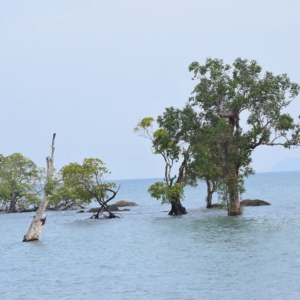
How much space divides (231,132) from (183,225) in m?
10.5

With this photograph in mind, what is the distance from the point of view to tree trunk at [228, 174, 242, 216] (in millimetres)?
60438

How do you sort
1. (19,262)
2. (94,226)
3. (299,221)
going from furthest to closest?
(94,226) → (299,221) → (19,262)

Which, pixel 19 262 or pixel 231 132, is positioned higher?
pixel 231 132

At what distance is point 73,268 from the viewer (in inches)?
1368

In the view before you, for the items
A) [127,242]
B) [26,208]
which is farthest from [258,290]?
[26,208]

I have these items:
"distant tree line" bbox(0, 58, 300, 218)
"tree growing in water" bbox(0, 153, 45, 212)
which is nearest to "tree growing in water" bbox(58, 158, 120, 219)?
"distant tree line" bbox(0, 58, 300, 218)

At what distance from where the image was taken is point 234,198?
62406 millimetres

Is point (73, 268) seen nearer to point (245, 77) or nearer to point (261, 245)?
point (261, 245)

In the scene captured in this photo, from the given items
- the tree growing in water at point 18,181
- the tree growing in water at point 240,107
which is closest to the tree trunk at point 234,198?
the tree growing in water at point 240,107

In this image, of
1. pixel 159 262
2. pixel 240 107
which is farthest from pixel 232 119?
pixel 159 262

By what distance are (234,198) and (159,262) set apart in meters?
28.0

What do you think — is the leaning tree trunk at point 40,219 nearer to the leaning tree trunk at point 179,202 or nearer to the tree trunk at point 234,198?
the tree trunk at point 234,198

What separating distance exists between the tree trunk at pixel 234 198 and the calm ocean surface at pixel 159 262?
131 inches

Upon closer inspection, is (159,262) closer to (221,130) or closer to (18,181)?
(221,130)
